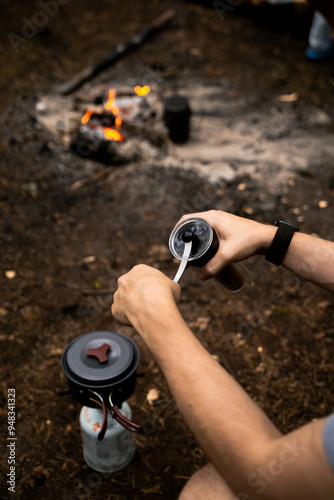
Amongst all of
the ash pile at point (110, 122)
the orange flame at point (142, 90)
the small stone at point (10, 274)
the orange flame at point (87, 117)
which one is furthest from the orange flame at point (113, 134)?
the small stone at point (10, 274)

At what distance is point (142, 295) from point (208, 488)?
812mm

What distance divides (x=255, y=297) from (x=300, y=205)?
3.61 feet

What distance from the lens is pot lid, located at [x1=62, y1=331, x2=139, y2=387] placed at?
6.46 feet

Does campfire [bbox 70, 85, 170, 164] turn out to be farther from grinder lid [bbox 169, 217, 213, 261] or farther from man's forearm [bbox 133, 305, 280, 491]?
man's forearm [bbox 133, 305, 280, 491]

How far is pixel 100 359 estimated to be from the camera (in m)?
2.03

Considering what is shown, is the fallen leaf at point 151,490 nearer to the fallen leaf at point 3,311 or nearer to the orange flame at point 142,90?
the fallen leaf at point 3,311

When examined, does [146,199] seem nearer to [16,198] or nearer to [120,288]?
[16,198]

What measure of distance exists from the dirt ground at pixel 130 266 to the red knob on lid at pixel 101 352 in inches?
28.7

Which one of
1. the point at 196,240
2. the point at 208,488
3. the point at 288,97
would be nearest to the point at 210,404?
the point at 208,488

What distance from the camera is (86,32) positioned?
20.5ft

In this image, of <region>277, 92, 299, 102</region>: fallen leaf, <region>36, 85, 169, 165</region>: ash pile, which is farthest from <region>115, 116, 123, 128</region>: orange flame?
<region>277, 92, 299, 102</region>: fallen leaf

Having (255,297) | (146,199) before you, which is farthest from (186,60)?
(255,297)

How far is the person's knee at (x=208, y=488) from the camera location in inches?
67.1

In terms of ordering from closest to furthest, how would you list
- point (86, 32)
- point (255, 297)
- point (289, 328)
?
point (289, 328) → point (255, 297) → point (86, 32)
